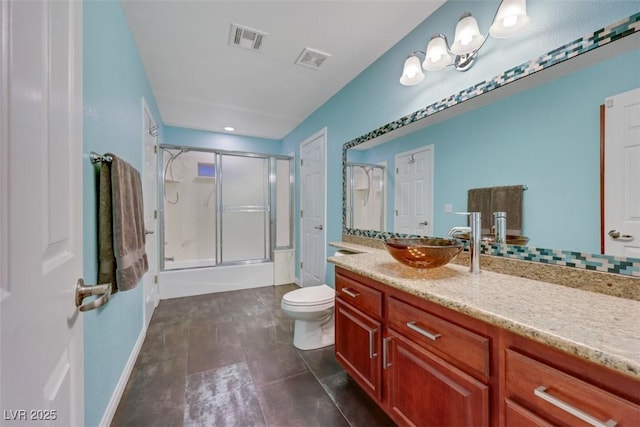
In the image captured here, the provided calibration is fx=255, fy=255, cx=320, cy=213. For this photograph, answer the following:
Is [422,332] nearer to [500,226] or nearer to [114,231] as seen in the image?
[500,226]

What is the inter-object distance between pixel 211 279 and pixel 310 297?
1.87m

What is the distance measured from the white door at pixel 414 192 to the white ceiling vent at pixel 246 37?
1.33m

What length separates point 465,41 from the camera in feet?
4.26

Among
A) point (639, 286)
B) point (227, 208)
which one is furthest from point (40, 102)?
point (227, 208)

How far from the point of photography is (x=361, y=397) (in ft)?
4.94

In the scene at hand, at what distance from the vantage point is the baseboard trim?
128 cm

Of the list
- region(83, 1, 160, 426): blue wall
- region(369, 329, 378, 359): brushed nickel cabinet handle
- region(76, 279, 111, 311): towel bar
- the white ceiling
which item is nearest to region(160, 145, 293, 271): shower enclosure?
the white ceiling

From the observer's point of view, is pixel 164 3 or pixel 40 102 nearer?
pixel 40 102

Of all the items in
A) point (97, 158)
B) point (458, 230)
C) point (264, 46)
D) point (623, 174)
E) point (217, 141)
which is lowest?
point (458, 230)

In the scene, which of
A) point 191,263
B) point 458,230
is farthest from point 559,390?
point 191,263

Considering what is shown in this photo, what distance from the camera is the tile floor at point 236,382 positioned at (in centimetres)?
135

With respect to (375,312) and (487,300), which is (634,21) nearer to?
(487,300)

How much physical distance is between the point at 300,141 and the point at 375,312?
9.57ft

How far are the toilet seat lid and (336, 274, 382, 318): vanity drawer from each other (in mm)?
378
